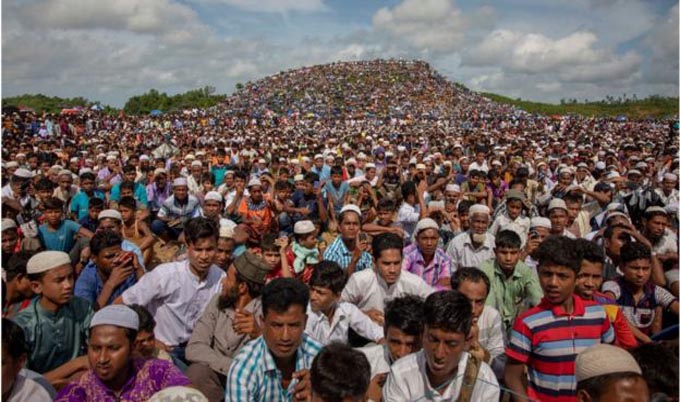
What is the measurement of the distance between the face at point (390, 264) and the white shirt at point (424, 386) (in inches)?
50.0

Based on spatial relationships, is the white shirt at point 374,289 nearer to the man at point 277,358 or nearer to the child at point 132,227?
the man at point 277,358

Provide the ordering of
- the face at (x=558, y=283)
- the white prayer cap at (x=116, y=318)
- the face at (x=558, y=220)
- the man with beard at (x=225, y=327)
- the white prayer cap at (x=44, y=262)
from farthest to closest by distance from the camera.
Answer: the face at (x=558, y=220) < the white prayer cap at (x=44, y=262) < the man with beard at (x=225, y=327) < the face at (x=558, y=283) < the white prayer cap at (x=116, y=318)

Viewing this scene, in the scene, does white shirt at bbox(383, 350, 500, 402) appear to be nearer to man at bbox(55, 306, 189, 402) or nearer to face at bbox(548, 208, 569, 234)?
man at bbox(55, 306, 189, 402)

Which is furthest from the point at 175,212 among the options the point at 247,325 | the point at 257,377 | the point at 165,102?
the point at 165,102

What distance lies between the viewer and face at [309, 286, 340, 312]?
3299 mm

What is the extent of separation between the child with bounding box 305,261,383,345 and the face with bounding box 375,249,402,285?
0.40 m

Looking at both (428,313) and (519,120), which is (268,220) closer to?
(428,313)

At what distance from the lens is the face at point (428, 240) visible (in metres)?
4.32

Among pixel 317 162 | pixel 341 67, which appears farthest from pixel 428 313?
pixel 341 67

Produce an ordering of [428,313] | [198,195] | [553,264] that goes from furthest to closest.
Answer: [198,195], [553,264], [428,313]

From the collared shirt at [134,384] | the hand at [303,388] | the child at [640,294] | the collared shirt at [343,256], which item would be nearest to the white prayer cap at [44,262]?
the collared shirt at [134,384]

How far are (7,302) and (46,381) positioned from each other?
116cm

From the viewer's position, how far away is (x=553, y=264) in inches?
103

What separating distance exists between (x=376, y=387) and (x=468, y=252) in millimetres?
2458
